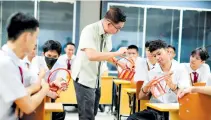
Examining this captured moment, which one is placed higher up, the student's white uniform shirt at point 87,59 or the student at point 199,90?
the student's white uniform shirt at point 87,59

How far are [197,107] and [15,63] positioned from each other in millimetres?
1408

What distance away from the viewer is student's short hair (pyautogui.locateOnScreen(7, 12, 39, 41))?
4.74ft

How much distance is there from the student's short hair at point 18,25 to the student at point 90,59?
34.5 inches

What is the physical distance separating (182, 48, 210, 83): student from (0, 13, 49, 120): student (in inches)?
107

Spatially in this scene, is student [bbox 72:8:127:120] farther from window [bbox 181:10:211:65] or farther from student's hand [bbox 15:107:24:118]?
window [bbox 181:10:211:65]

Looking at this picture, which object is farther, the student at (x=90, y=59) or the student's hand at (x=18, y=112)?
the student at (x=90, y=59)

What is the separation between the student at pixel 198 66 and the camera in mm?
3852

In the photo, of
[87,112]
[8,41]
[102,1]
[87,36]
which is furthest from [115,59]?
[102,1]

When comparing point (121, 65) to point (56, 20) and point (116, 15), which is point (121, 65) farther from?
point (56, 20)

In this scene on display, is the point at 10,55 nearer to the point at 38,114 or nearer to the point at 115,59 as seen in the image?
the point at 38,114

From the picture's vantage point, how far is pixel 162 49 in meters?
2.83

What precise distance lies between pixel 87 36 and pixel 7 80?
106cm

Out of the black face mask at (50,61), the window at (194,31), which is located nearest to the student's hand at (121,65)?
the black face mask at (50,61)

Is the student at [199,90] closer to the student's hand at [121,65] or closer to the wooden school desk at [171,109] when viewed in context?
the wooden school desk at [171,109]
